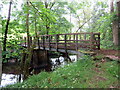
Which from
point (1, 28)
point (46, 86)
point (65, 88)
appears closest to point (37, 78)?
point (46, 86)

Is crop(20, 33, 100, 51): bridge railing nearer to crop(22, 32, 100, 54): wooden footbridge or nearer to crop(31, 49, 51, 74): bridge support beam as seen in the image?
crop(22, 32, 100, 54): wooden footbridge

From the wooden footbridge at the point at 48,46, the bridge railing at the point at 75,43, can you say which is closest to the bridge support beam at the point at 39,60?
the wooden footbridge at the point at 48,46

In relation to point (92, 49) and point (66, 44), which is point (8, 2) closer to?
point (66, 44)

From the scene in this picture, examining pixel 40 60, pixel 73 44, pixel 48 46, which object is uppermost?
pixel 73 44

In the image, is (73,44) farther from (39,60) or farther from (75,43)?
(39,60)

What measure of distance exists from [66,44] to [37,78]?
3.73m

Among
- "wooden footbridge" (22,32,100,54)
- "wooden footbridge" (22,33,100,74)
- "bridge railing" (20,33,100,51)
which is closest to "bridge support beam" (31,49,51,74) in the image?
"wooden footbridge" (22,33,100,74)

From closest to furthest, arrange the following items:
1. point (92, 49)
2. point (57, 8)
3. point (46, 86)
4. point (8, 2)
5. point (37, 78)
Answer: point (46, 86) < point (37, 78) < point (92, 49) < point (8, 2) < point (57, 8)

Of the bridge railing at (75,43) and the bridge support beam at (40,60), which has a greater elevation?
the bridge railing at (75,43)

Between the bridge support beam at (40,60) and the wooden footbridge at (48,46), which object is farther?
the bridge support beam at (40,60)

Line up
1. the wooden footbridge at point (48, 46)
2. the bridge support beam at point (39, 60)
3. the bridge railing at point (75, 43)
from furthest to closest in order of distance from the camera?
the bridge support beam at point (39, 60)
the wooden footbridge at point (48, 46)
the bridge railing at point (75, 43)

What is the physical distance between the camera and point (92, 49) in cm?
589

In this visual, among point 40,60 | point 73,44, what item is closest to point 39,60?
point 40,60

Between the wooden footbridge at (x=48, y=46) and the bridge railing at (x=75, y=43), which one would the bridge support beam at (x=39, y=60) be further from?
the bridge railing at (x=75, y=43)
